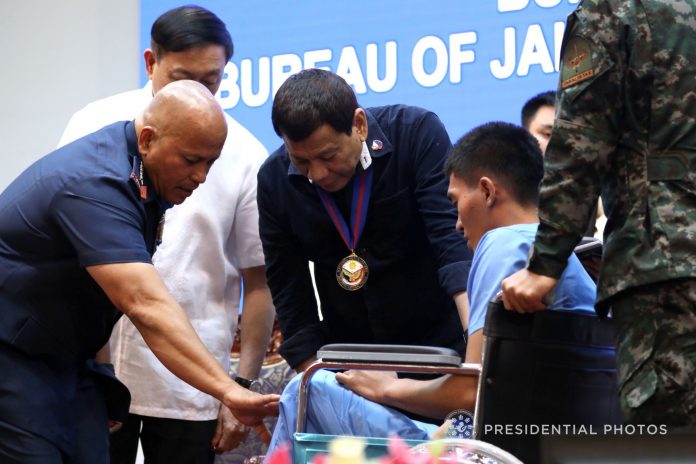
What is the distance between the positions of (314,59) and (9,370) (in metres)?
2.27

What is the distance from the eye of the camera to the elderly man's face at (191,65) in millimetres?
2934

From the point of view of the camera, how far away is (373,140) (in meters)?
2.79

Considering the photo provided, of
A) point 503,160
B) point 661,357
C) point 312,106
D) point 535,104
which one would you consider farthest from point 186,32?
point 661,357

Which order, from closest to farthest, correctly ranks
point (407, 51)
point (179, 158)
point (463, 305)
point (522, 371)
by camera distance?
point (522, 371)
point (179, 158)
point (463, 305)
point (407, 51)

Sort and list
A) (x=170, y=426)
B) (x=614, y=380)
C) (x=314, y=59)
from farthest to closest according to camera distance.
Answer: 1. (x=314, y=59)
2. (x=170, y=426)
3. (x=614, y=380)

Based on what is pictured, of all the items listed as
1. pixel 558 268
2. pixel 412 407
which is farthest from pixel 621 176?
pixel 412 407

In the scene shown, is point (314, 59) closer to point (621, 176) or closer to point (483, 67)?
point (483, 67)

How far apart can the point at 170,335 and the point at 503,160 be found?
83cm

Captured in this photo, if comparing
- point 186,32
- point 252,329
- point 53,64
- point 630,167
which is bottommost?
point 252,329

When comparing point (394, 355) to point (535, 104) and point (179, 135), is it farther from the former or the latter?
point (535, 104)

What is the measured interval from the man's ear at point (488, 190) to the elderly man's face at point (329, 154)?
451 millimetres

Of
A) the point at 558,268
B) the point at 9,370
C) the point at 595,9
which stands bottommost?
the point at 9,370

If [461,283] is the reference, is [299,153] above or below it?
above

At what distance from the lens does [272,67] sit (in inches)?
169
